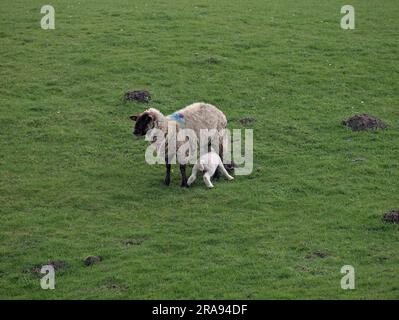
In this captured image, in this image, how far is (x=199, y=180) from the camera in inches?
860

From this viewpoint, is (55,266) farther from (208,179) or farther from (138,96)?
(138,96)

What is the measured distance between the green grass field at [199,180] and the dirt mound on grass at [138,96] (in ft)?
1.40

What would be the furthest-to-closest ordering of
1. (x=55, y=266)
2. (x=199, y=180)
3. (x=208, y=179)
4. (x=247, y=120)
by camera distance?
(x=247, y=120) → (x=199, y=180) → (x=208, y=179) → (x=55, y=266)

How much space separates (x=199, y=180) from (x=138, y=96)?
6315mm

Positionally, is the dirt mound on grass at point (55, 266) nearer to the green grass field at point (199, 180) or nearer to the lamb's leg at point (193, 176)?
the green grass field at point (199, 180)

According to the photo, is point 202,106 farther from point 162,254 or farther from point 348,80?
point 348,80

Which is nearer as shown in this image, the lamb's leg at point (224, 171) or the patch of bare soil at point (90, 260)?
the patch of bare soil at point (90, 260)

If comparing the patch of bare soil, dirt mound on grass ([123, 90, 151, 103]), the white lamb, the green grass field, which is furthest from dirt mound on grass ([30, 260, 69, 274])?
dirt mound on grass ([123, 90, 151, 103])

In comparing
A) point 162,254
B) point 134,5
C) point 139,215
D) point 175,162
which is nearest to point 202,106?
point 175,162

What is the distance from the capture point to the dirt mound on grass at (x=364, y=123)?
2508 centimetres

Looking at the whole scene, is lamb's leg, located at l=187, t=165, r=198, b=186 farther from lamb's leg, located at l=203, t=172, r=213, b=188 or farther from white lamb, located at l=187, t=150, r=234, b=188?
lamb's leg, located at l=203, t=172, r=213, b=188

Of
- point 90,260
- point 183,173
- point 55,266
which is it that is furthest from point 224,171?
point 55,266

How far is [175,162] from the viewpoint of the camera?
70.7 ft

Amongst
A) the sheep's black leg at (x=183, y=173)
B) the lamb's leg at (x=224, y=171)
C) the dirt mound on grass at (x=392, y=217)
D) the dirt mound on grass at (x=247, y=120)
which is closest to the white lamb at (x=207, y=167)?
the sheep's black leg at (x=183, y=173)
